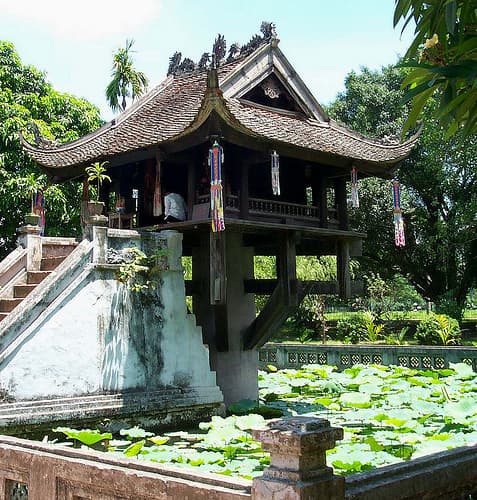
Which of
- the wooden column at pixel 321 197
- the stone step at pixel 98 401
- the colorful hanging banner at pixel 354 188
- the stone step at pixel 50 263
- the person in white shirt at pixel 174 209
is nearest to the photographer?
the stone step at pixel 98 401

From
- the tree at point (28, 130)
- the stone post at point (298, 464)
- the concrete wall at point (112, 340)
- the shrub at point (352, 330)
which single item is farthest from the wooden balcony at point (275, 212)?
the shrub at point (352, 330)

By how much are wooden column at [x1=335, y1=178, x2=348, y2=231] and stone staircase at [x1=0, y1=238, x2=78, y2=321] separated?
15.8 ft

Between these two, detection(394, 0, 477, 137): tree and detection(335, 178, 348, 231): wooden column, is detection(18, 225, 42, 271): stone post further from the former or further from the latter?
detection(394, 0, 477, 137): tree

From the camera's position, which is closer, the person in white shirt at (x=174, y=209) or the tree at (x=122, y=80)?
the person in white shirt at (x=174, y=209)

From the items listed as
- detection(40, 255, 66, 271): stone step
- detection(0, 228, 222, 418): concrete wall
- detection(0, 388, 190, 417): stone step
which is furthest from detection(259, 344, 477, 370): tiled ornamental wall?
Answer: detection(40, 255, 66, 271): stone step

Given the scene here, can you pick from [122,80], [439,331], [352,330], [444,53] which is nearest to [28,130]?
[122,80]

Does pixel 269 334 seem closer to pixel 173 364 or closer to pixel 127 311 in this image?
pixel 173 364

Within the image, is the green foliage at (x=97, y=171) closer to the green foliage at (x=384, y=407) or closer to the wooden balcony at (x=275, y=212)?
the wooden balcony at (x=275, y=212)

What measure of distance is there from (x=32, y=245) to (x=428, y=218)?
19.0 meters

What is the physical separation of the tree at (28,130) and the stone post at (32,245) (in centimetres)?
643

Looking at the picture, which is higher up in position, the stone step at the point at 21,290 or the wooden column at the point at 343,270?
the wooden column at the point at 343,270

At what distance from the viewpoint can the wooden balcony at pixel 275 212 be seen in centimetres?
1023

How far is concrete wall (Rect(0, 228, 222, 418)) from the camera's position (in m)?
8.26

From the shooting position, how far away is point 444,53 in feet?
11.1
